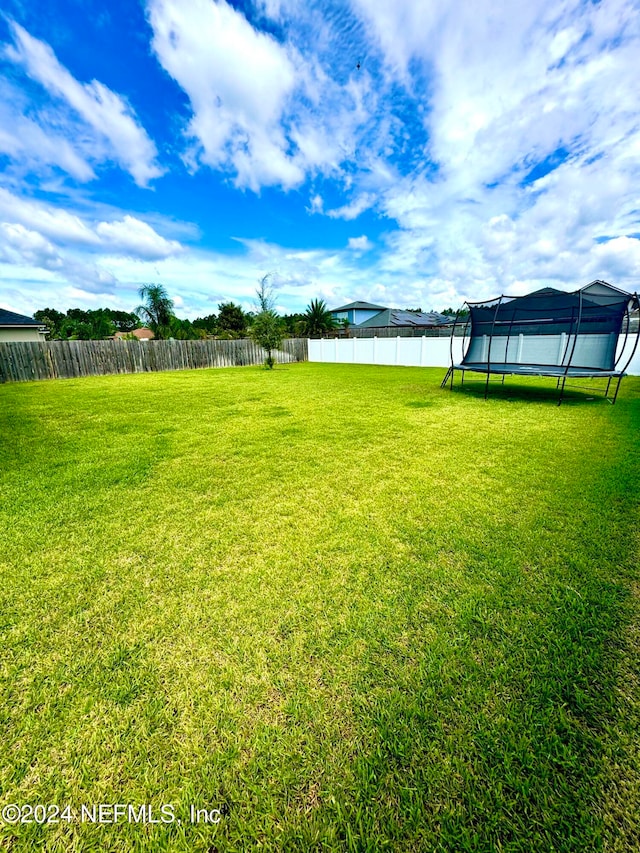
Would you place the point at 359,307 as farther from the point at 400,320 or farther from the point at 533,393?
the point at 533,393

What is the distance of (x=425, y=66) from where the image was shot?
7488mm

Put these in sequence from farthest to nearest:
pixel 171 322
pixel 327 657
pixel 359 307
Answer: pixel 359 307 < pixel 171 322 < pixel 327 657

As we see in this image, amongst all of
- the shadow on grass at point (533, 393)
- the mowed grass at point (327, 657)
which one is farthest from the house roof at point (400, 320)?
the mowed grass at point (327, 657)

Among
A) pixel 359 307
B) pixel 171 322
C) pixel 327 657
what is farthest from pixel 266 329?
pixel 359 307

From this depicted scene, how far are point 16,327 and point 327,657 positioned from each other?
845 inches

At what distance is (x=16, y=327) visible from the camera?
15.6 meters

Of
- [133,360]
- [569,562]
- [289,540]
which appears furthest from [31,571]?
[133,360]

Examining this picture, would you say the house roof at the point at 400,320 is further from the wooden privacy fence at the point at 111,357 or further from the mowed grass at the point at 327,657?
the mowed grass at the point at 327,657

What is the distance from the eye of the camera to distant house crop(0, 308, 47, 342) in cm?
1544

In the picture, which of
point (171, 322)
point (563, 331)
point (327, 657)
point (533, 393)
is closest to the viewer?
point (327, 657)

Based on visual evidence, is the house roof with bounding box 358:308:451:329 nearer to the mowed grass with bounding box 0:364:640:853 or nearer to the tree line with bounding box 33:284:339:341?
the tree line with bounding box 33:284:339:341

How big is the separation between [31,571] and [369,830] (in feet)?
6.50

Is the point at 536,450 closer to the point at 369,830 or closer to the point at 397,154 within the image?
the point at 369,830

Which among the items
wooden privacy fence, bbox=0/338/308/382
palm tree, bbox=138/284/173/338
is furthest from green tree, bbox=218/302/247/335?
wooden privacy fence, bbox=0/338/308/382
